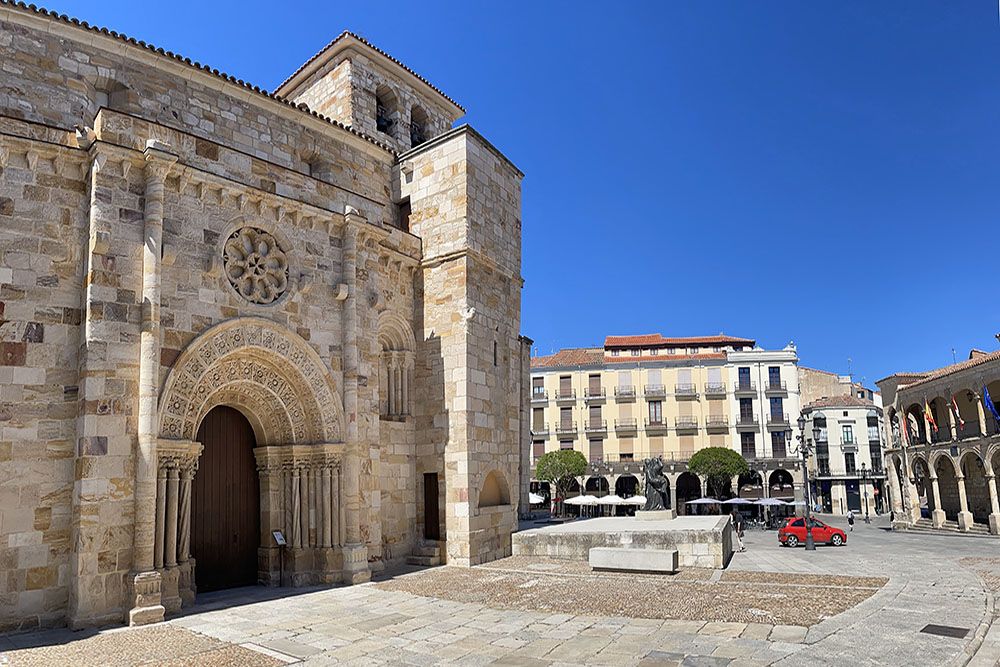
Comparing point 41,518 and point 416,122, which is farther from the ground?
point 416,122

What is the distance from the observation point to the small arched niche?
54.0ft

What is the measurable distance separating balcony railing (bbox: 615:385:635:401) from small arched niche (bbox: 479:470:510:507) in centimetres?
3465

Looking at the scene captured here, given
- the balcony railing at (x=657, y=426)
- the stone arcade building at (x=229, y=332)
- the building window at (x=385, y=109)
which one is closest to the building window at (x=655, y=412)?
the balcony railing at (x=657, y=426)

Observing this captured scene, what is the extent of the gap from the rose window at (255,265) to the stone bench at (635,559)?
7993 mm

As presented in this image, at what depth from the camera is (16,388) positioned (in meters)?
10.2

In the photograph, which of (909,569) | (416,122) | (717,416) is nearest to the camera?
(909,569)

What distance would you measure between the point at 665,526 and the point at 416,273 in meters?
8.18

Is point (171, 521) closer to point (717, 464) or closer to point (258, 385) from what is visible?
point (258, 385)

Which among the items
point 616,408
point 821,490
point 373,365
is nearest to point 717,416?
point 616,408

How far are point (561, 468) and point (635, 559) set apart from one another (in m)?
34.3

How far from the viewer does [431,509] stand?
16.0 m

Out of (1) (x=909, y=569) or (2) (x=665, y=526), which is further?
(2) (x=665, y=526)

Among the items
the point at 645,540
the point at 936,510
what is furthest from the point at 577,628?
the point at 936,510

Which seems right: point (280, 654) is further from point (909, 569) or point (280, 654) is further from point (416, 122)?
point (416, 122)
